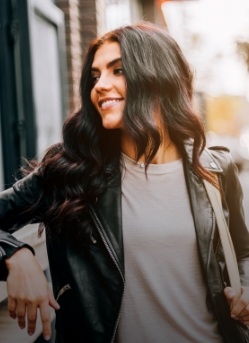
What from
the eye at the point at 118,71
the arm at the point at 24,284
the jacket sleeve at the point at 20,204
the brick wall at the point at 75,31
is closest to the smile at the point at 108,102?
the eye at the point at 118,71

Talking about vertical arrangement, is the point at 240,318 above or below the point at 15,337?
above

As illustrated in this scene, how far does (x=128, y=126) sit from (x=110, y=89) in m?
0.16

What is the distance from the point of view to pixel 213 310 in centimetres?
221

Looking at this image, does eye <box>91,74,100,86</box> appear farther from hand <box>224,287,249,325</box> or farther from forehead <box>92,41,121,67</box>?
hand <box>224,287,249,325</box>

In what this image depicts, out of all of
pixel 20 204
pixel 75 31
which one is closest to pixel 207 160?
pixel 20 204

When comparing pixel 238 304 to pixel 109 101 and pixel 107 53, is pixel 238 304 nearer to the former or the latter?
pixel 109 101

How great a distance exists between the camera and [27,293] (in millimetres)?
1807

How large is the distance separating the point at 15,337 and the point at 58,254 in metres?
1.42

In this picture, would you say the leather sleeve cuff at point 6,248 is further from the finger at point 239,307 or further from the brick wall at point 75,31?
the brick wall at point 75,31

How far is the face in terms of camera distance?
2205 mm

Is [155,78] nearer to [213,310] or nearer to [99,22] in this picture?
[213,310]

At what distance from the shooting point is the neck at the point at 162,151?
2.34m

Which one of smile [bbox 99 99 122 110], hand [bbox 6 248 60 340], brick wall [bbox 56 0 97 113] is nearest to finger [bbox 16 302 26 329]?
hand [bbox 6 248 60 340]

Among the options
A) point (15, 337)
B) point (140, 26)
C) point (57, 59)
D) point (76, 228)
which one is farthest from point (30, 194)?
point (57, 59)
